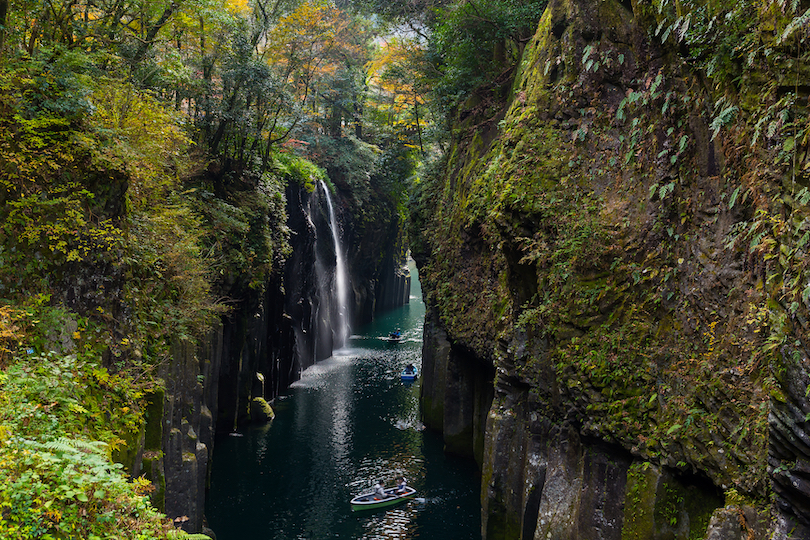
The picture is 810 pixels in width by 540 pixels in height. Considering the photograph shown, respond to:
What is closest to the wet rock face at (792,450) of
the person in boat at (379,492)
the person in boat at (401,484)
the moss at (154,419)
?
the moss at (154,419)

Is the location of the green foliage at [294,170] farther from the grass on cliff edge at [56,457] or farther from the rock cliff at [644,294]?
the grass on cliff edge at [56,457]

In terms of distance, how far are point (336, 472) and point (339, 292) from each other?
22619mm

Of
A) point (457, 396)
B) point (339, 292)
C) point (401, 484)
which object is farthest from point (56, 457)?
point (339, 292)

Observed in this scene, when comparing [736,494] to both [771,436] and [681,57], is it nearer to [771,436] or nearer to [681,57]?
[771,436]

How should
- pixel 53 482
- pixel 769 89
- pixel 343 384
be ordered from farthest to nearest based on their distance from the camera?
pixel 343 384 < pixel 769 89 < pixel 53 482

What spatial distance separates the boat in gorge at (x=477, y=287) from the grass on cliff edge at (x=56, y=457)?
0.03 m

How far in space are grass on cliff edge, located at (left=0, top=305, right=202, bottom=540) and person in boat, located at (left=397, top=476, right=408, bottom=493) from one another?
35.5ft

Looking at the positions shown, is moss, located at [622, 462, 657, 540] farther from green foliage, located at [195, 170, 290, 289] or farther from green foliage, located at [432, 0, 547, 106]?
green foliage, located at [432, 0, 547, 106]

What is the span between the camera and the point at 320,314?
3631cm

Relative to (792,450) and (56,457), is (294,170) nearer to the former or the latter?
(56,457)

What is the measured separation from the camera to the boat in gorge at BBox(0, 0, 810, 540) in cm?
596

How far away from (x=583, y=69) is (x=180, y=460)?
1177 centimetres

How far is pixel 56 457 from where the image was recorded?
4.84m

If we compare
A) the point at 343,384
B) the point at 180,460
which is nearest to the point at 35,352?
the point at 180,460
